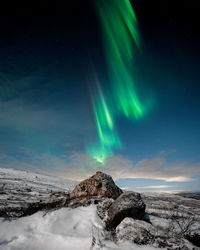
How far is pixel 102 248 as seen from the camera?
370 cm

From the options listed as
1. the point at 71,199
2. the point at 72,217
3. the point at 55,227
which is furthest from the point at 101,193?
the point at 55,227

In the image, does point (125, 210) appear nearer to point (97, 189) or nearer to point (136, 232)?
point (136, 232)

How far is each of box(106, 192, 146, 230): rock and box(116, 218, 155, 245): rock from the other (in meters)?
0.49

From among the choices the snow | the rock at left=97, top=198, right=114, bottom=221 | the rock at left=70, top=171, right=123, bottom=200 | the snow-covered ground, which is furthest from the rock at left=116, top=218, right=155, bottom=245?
the snow-covered ground

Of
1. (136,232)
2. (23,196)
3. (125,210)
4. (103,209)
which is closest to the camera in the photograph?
(136,232)

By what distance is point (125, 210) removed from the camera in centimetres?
541

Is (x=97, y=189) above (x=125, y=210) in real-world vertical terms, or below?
above

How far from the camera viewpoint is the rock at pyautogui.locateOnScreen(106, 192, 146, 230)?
17.5ft

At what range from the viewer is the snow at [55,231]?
4062 millimetres

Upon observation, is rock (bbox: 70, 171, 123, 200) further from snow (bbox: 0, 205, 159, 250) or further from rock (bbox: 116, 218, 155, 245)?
rock (bbox: 116, 218, 155, 245)

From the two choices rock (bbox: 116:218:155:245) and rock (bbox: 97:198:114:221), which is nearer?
rock (bbox: 116:218:155:245)

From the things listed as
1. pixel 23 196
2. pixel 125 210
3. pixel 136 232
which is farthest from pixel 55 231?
pixel 23 196

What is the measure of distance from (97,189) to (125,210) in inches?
132

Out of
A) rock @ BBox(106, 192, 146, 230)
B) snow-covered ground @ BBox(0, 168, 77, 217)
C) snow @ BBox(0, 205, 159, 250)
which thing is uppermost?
snow-covered ground @ BBox(0, 168, 77, 217)
